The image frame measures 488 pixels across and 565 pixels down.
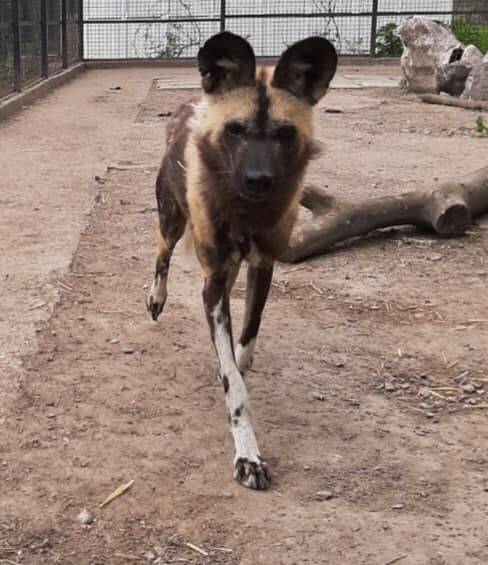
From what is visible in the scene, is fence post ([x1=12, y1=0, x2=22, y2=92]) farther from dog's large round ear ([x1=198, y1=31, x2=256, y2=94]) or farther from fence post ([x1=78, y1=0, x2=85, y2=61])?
dog's large round ear ([x1=198, y1=31, x2=256, y2=94])

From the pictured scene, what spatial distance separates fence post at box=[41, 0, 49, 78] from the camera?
1284 cm

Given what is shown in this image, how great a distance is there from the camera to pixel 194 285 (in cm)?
454

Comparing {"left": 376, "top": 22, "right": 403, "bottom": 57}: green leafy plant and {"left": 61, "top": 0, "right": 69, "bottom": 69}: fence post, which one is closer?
{"left": 61, "top": 0, "right": 69, "bottom": 69}: fence post

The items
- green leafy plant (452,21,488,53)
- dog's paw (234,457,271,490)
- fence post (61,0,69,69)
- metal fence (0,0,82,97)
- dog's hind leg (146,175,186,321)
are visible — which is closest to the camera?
dog's paw (234,457,271,490)

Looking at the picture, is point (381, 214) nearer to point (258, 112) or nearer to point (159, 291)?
point (159, 291)

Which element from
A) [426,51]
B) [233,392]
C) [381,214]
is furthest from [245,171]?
[426,51]

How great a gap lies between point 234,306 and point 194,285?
37 centimetres

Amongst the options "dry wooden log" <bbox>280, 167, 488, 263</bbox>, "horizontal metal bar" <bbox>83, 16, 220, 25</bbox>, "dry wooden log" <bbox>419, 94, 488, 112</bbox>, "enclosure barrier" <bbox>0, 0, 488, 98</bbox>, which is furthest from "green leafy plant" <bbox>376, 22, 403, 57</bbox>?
"dry wooden log" <bbox>280, 167, 488, 263</bbox>

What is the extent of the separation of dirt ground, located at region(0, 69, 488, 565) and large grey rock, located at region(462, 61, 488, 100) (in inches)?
241

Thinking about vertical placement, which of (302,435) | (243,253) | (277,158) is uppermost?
(277,158)

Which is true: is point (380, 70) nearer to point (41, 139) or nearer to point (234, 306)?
point (41, 139)

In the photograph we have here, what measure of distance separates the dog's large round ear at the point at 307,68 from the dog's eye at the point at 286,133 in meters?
0.19

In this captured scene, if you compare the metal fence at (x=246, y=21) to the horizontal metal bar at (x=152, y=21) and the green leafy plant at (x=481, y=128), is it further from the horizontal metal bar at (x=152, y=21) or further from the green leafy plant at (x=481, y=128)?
the green leafy plant at (x=481, y=128)

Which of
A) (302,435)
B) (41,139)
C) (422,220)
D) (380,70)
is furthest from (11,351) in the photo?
(380,70)
